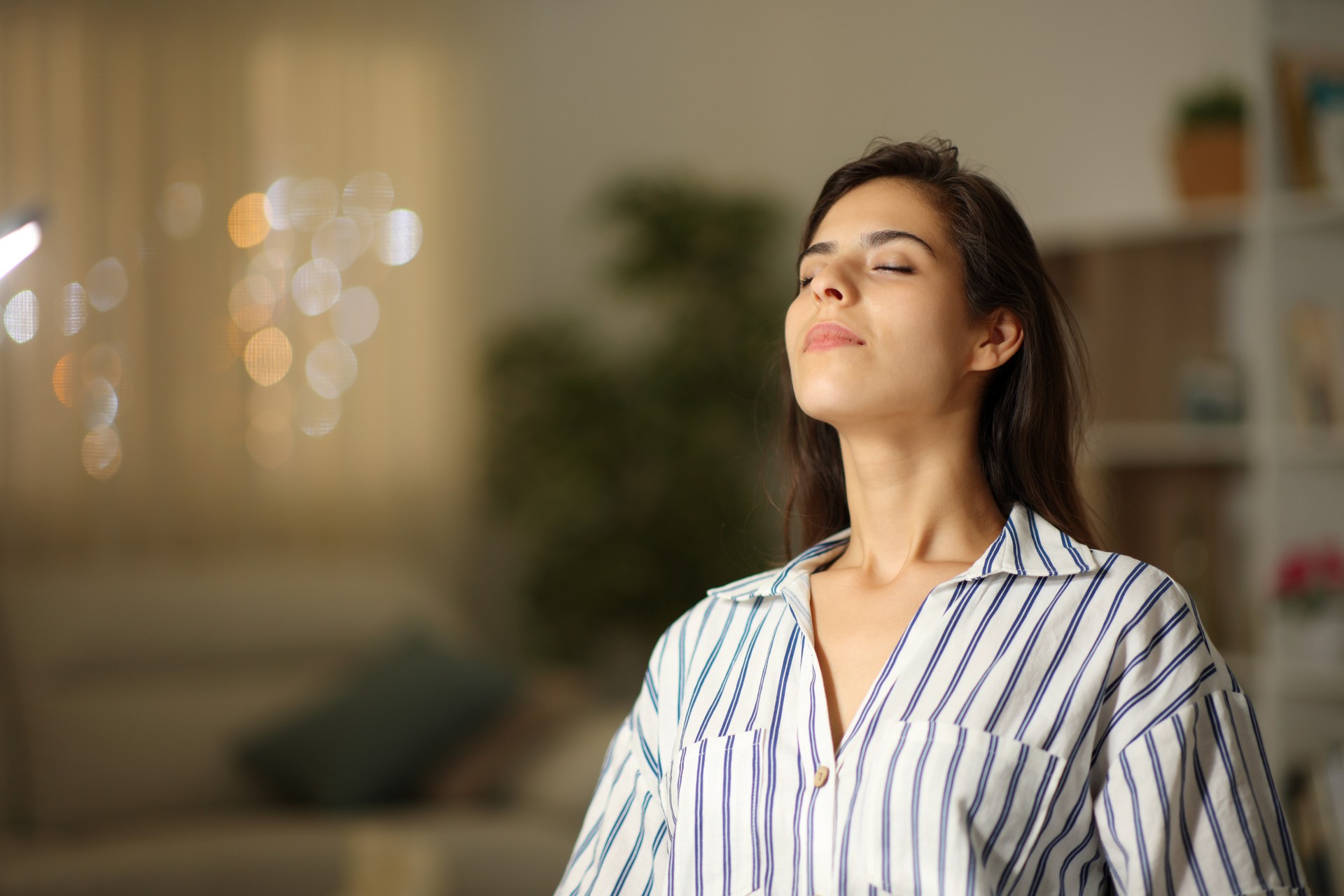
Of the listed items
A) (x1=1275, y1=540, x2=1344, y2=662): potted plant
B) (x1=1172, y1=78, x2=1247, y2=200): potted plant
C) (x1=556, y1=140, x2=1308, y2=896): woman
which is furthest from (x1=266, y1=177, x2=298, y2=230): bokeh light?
(x1=1275, y1=540, x2=1344, y2=662): potted plant

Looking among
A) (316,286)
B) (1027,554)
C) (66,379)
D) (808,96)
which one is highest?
(808,96)

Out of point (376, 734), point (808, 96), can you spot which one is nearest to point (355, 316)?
point (376, 734)

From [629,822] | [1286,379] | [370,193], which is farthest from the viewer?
[370,193]

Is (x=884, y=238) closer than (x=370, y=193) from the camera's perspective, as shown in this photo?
Yes

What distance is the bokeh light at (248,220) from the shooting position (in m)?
3.43

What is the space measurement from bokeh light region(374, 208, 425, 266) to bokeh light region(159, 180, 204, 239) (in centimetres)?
51

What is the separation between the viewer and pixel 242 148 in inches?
136

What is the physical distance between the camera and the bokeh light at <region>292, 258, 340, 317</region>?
3521 millimetres

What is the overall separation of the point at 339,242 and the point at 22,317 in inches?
34.2

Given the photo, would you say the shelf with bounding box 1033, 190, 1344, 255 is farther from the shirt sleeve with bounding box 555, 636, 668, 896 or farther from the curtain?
the shirt sleeve with bounding box 555, 636, 668, 896

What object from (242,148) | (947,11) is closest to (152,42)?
(242,148)

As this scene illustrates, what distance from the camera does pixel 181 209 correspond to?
3369 millimetres

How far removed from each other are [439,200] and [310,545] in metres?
1.12

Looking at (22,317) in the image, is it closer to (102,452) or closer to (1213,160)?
(102,452)
